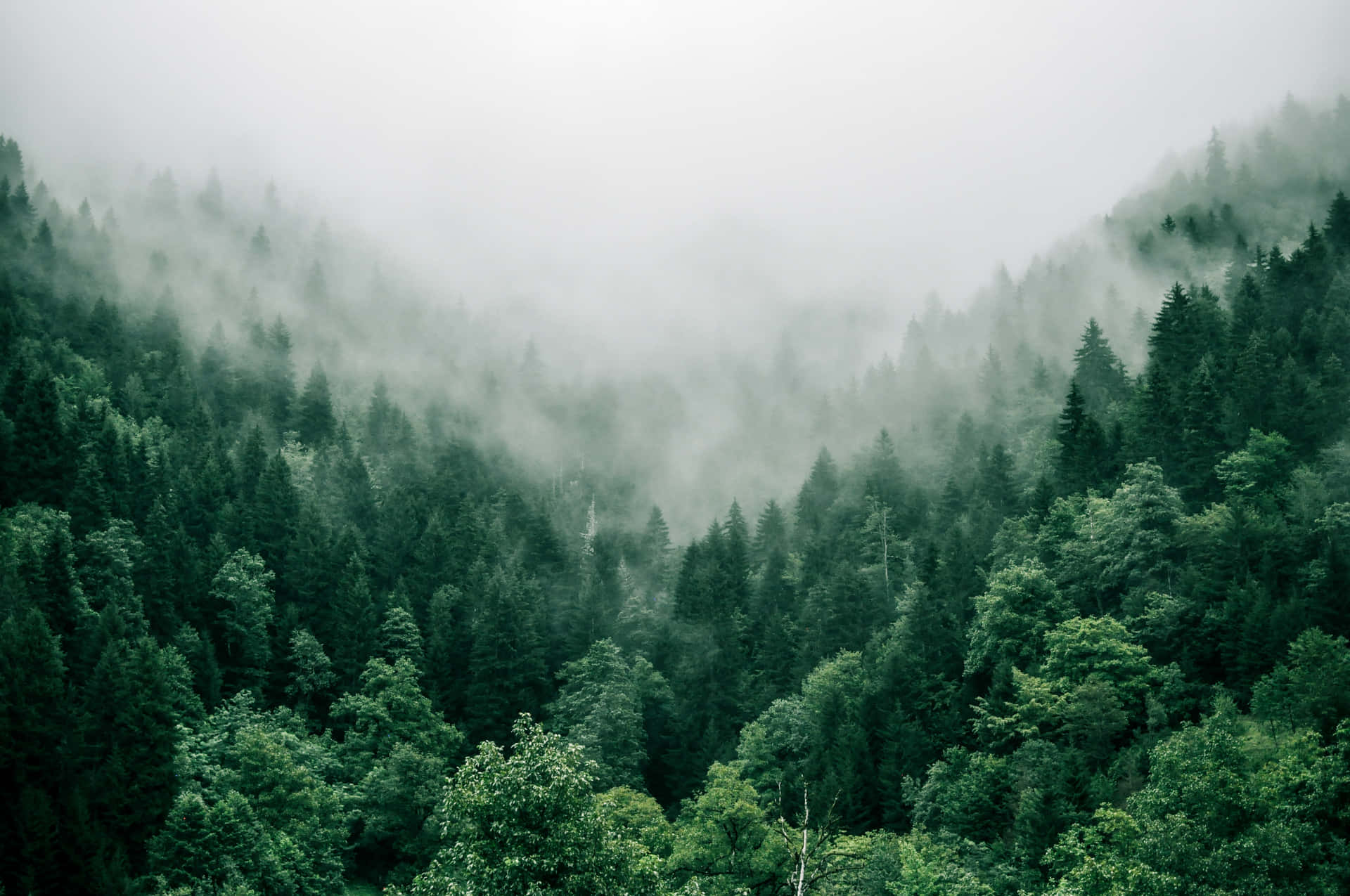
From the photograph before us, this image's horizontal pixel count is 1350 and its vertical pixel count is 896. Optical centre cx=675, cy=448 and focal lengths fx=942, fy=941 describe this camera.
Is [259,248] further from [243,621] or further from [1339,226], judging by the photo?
[1339,226]

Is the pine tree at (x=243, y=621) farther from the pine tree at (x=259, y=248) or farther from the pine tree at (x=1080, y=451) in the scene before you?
the pine tree at (x=259, y=248)

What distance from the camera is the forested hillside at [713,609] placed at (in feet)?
155

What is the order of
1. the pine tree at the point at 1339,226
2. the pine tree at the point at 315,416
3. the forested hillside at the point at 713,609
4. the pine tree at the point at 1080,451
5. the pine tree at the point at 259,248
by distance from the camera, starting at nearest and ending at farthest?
1. the forested hillside at the point at 713,609
2. the pine tree at the point at 1080,451
3. the pine tree at the point at 1339,226
4. the pine tree at the point at 315,416
5. the pine tree at the point at 259,248

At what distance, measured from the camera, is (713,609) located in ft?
363

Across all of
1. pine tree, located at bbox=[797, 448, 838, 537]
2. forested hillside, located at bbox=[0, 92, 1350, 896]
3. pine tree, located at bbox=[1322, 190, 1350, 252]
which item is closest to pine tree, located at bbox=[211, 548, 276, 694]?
forested hillside, located at bbox=[0, 92, 1350, 896]

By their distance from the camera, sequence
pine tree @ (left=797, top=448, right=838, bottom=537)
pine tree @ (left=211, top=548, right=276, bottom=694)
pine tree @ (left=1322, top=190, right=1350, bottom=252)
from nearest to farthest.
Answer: pine tree @ (left=211, top=548, right=276, bottom=694)
pine tree @ (left=1322, top=190, right=1350, bottom=252)
pine tree @ (left=797, top=448, right=838, bottom=537)

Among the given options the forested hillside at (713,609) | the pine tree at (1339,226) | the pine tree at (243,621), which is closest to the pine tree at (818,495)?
the forested hillside at (713,609)

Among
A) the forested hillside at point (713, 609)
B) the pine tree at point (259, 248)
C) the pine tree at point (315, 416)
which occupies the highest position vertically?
the pine tree at point (259, 248)

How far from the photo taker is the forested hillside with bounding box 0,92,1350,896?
47188mm

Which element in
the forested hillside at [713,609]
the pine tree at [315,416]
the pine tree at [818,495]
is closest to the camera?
the forested hillside at [713,609]

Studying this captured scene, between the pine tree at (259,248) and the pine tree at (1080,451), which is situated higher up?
the pine tree at (259,248)

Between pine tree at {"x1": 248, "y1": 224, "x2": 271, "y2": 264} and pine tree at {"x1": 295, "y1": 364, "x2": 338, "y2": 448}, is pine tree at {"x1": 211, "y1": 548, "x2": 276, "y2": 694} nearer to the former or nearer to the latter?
pine tree at {"x1": 295, "y1": 364, "x2": 338, "y2": 448}

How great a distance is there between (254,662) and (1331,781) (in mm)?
83852

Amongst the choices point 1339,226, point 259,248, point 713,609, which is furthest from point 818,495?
point 259,248
